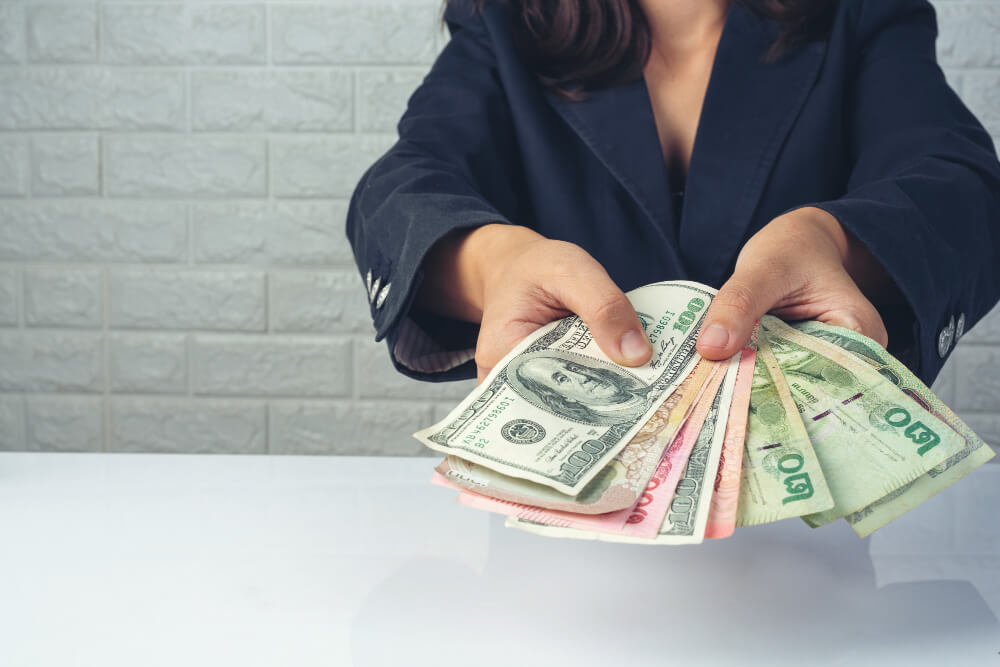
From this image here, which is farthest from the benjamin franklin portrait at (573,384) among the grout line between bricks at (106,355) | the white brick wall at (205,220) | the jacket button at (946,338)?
the grout line between bricks at (106,355)

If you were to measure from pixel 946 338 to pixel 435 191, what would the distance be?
442 mm

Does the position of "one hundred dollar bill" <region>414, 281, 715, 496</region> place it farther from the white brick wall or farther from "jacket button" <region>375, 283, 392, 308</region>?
the white brick wall

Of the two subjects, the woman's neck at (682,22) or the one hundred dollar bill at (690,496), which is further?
the woman's neck at (682,22)

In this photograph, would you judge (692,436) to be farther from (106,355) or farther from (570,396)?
(106,355)

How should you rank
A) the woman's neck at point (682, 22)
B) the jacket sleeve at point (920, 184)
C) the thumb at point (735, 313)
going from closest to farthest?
the thumb at point (735, 313), the jacket sleeve at point (920, 184), the woman's neck at point (682, 22)

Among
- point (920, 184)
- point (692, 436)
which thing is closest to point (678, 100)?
point (920, 184)

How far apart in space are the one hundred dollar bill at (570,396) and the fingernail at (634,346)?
19 mm

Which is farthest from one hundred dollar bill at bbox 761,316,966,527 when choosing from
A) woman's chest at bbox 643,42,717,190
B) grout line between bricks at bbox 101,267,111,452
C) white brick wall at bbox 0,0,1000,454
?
grout line between bricks at bbox 101,267,111,452

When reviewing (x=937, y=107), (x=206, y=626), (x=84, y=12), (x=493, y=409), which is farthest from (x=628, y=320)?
(x=84, y=12)

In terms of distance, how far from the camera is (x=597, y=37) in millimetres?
801

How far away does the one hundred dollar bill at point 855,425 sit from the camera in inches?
14.8

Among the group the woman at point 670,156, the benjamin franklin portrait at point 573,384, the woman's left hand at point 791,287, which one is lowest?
the benjamin franklin portrait at point 573,384

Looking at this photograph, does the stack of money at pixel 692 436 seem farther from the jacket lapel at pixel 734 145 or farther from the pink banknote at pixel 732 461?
the jacket lapel at pixel 734 145

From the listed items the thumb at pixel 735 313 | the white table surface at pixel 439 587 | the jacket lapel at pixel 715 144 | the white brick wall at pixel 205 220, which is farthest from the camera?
the white brick wall at pixel 205 220
